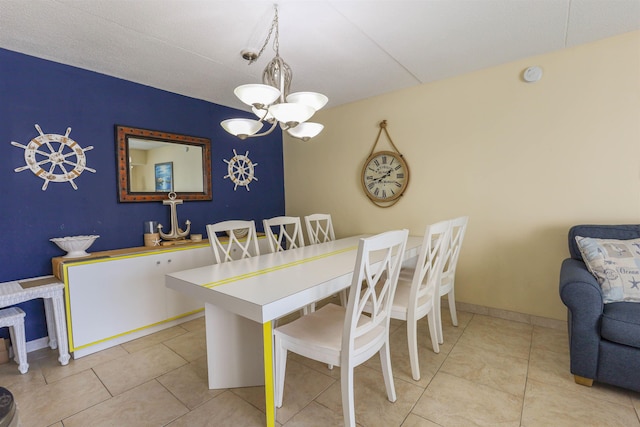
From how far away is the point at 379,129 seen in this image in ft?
11.0

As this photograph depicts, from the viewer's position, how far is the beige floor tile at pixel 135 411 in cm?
156

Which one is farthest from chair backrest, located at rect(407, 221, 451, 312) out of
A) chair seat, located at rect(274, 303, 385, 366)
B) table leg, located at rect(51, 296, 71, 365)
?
table leg, located at rect(51, 296, 71, 365)

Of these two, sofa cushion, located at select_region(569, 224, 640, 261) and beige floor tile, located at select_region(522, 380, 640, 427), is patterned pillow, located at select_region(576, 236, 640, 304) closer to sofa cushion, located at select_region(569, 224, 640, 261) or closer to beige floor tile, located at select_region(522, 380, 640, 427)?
sofa cushion, located at select_region(569, 224, 640, 261)

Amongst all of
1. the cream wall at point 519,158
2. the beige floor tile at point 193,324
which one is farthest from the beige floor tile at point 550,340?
the beige floor tile at point 193,324

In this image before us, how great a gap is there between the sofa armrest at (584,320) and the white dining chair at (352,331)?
1080 mm

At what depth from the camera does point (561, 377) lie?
72.6 inches

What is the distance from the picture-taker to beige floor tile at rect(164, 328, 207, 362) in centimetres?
224

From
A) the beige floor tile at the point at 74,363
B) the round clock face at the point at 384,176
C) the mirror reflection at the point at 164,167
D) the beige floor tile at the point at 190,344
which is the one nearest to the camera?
the beige floor tile at the point at 74,363

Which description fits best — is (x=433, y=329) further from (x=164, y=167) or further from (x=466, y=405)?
(x=164, y=167)

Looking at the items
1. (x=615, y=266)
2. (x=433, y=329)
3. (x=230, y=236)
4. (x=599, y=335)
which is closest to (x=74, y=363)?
(x=230, y=236)

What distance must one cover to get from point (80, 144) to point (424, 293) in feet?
9.84

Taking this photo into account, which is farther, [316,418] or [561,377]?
[561,377]

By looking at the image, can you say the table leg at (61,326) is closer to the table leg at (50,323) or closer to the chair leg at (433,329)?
the table leg at (50,323)

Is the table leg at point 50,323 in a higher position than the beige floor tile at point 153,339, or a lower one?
higher
